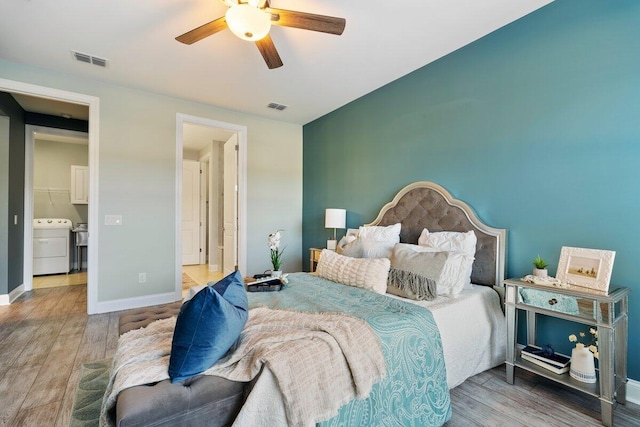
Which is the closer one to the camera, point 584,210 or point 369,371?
point 369,371

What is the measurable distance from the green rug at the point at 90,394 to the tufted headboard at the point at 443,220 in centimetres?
281

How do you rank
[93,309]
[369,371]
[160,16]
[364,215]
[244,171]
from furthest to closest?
1. [244,171]
2. [364,215]
3. [93,309]
4. [160,16]
5. [369,371]

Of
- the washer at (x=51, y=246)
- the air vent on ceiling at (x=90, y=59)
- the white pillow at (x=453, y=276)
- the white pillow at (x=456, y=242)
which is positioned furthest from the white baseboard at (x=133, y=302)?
the white pillow at (x=453, y=276)

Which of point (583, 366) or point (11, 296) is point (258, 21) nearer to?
point (583, 366)

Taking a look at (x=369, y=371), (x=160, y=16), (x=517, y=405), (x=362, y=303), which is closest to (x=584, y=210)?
(x=517, y=405)

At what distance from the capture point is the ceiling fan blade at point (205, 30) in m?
2.04

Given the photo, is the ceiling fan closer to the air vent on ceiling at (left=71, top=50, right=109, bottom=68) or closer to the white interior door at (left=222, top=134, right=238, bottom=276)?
the air vent on ceiling at (left=71, top=50, right=109, bottom=68)

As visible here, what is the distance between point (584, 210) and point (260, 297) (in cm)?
238

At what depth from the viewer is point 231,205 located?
4.92 metres

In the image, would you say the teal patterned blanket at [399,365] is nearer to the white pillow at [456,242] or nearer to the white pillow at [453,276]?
the white pillow at [453,276]

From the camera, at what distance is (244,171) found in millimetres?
4637

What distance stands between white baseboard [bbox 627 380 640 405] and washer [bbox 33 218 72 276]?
780cm

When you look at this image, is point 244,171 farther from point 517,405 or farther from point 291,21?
point 517,405

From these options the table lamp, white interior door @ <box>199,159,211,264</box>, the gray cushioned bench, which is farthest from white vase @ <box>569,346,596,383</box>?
white interior door @ <box>199,159,211,264</box>
